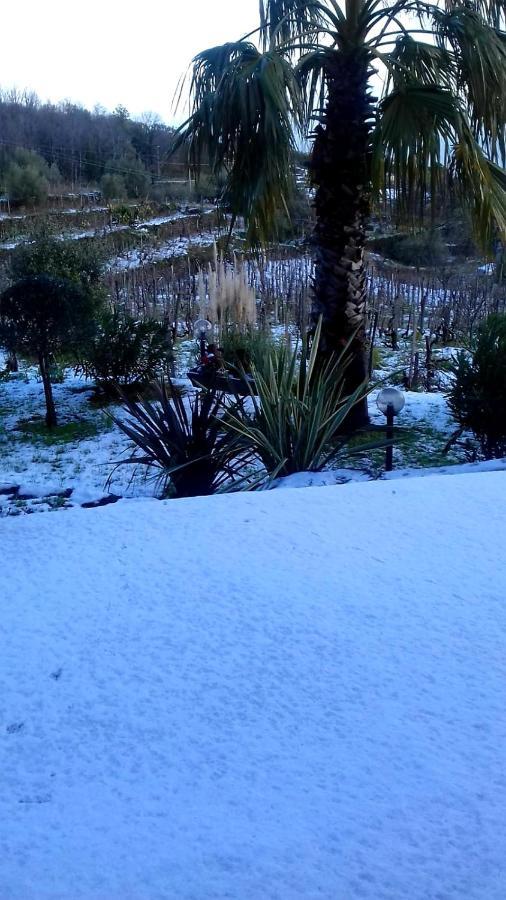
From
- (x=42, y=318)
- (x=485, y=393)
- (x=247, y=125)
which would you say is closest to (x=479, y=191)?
(x=485, y=393)

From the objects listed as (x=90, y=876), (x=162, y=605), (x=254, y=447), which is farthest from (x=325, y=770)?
(x=254, y=447)

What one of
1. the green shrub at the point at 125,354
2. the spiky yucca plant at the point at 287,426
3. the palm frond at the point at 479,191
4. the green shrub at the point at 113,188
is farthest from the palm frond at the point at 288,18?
the green shrub at the point at 113,188

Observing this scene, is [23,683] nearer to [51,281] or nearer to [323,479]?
[323,479]

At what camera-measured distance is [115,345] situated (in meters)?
8.10

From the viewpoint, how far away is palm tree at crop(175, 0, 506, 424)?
4.82 metres

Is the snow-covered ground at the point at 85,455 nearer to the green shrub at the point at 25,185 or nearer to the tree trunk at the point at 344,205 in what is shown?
the tree trunk at the point at 344,205

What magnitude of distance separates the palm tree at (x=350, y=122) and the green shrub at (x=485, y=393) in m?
0.74

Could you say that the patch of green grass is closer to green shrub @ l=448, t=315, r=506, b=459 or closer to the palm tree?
the palm tree

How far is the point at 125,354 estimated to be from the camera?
8.15 metres

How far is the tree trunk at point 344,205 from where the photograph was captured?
5.50m

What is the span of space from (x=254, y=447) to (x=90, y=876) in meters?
3.08

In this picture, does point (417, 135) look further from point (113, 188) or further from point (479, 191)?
point (113, 188)

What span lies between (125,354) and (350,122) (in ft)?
11.8

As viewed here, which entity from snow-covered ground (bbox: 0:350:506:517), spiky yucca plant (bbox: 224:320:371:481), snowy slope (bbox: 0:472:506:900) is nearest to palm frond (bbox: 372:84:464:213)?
spiky yucca plant (bbox: 224:320:371:481)
